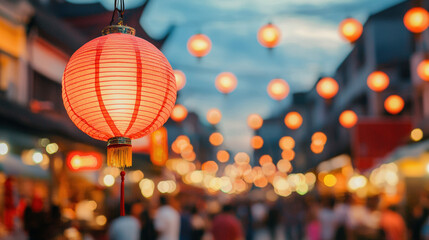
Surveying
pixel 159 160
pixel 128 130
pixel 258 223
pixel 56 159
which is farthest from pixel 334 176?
pixel 128 130

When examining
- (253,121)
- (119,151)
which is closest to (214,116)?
(253,121)

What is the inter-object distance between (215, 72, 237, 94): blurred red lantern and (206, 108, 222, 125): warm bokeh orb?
24.9 feet

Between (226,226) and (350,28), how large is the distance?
19.1 feet

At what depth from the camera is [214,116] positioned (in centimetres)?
2480

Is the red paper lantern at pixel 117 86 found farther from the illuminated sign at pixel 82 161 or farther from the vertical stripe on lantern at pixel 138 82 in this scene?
the illuminated sign at pixel 82 161

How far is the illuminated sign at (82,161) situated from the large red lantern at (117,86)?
1185 centimetres

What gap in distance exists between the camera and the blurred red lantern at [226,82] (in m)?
16.9

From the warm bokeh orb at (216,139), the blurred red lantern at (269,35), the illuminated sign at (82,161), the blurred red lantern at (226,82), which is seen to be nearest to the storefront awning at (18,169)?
the illuminated sign at (82,161)

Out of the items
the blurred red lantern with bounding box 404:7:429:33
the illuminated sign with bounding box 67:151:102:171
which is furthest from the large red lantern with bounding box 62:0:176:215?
the illuminated sign with bounding box 67:151:102:171

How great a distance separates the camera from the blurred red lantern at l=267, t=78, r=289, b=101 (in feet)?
56.9

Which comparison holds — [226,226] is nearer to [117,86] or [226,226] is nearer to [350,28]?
[350,28]

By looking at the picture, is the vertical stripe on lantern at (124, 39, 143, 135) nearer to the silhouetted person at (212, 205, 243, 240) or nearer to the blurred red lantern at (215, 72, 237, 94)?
the silhouetted person at (212, 205, 243, 240)

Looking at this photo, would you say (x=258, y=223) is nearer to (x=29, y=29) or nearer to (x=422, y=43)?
(x=422, y=43)

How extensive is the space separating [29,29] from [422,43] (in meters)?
16.5
